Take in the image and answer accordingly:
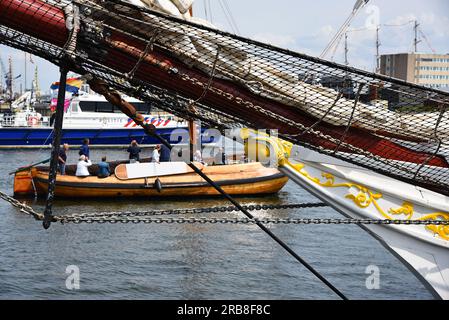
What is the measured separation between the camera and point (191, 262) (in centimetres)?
1323

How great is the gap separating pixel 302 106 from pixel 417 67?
61.1 m

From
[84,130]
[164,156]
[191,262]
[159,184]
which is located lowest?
[191,262]

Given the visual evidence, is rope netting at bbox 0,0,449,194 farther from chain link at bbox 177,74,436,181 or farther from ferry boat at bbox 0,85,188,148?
ferry boat at bbox 0,85,188,148

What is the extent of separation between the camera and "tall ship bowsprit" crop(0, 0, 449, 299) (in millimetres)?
5590

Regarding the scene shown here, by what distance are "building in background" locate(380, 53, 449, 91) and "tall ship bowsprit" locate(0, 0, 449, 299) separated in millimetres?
50373

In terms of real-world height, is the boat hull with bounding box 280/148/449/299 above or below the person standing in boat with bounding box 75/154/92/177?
below

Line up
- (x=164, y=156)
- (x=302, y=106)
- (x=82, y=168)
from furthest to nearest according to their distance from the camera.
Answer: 1. (x=164, y=156)
2. (x=82, y=168)
3. (x=302, y=106)

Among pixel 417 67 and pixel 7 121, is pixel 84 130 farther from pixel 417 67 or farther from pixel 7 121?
pixel 417 67

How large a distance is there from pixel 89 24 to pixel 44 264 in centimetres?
828

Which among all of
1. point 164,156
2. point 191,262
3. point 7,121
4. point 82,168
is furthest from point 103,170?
point 7,121

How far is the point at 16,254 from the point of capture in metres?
13.9

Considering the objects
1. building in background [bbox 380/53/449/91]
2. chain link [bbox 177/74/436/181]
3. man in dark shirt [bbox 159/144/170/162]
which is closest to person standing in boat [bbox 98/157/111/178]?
man in dark shirt [bbox 159/144/170/162]

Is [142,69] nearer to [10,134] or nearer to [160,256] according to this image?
[160,256]
